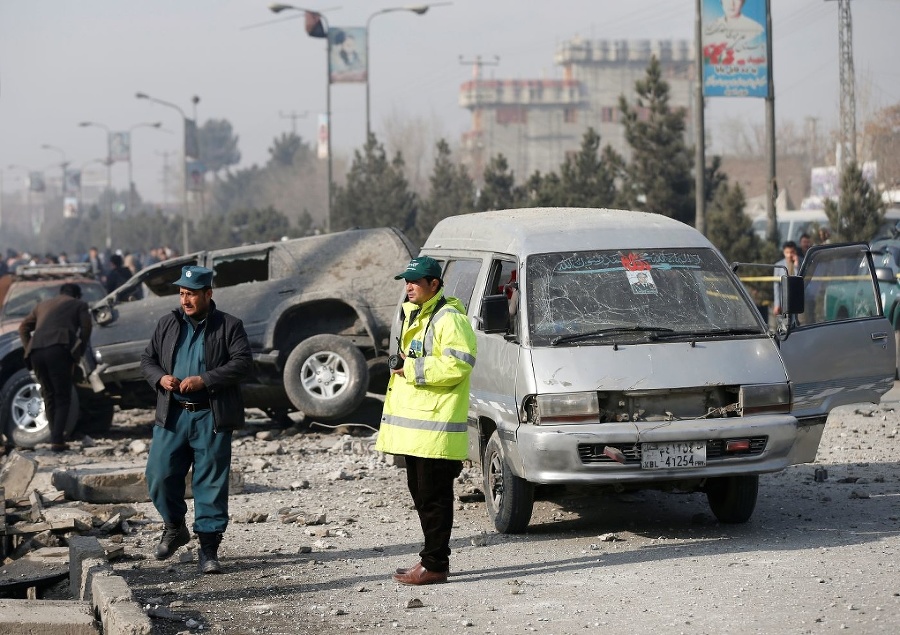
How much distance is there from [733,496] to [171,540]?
335cm

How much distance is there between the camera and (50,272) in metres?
17.2

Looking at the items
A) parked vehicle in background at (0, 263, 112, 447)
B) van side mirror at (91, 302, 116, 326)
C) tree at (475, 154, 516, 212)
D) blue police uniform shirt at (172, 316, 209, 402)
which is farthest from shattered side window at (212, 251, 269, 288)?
tree at (475, 154, 516, 212)

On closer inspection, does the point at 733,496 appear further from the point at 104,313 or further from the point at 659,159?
the point at 659,159

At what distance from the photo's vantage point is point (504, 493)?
828 cm

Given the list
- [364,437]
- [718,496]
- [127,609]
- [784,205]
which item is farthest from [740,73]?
[784,205]

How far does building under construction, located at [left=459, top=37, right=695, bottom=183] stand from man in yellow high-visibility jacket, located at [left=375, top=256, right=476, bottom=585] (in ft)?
492

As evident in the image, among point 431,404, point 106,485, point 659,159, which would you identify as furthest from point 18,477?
point 659,159

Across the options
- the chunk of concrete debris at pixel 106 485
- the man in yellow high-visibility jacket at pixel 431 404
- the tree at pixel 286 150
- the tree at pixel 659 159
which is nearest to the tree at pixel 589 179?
the tree at pixel 659 159

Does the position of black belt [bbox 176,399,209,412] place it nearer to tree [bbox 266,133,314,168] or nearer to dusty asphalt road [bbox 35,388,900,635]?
dusty asphalt road [bbox 35,388,900,635]

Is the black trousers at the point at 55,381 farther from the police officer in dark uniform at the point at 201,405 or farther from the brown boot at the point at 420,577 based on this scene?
the brown boot at the point at 420,577

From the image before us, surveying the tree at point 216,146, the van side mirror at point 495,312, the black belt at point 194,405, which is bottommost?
the black belt at point 194,405

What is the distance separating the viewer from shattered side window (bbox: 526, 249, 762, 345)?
8.23 meters

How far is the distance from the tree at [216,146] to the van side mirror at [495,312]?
159220mm

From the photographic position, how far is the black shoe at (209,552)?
301 inches
